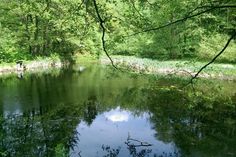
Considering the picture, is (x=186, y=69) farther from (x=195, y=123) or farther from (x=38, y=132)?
(x=38, y=132)

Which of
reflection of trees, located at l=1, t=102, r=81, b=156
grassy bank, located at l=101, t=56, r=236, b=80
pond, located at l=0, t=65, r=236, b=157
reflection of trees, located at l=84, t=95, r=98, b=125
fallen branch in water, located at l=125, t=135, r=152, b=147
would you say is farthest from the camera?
grassy bank, located at l=101, t=56, r=236, b=80

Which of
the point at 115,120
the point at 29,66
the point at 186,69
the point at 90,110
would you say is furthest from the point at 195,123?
the point at 29,66

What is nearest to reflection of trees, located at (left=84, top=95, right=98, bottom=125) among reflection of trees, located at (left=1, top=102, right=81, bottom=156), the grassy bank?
reflection of trees, located at (left=1, top=102, right=81, bottom=156)

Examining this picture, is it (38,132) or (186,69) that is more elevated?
(186,69)

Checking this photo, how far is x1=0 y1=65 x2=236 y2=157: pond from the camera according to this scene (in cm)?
1235

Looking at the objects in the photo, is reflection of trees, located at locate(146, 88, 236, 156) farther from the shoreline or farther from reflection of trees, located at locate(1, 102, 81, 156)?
the shoreline

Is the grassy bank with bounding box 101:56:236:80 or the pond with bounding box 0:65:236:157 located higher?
the grassy bank with bounding box 101:56:236:80

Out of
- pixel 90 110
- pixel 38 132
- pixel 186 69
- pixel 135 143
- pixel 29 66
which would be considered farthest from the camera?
pixel 29 66

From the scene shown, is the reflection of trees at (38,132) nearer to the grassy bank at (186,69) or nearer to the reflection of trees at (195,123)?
the reflection of trees at (195,123)

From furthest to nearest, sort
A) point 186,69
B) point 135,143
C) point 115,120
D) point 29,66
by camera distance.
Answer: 1. point 29,66
2. point 186,69
3. point 115,120
4. point 135,143

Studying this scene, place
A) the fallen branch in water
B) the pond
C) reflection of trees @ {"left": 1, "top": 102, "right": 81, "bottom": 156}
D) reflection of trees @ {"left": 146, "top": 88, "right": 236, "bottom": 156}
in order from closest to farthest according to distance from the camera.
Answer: reflection of trees @ {"left": 1, "top": 102, "right": 81, "bottom": 156}, the pond, reflection of trees @ {"left": 146, "top": 88, "right": 236, "bottom": 156}, the fallen branch in water

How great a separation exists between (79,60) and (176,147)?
114ft

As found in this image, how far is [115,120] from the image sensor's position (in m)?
16.9

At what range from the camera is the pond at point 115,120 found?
40.5ft
